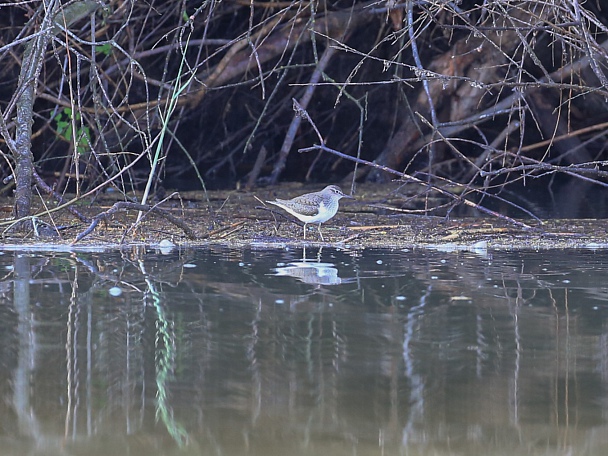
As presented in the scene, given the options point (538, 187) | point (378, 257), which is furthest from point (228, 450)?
point (538, 187)

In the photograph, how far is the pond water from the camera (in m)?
2.42

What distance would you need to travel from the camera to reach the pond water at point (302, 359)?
2420mm

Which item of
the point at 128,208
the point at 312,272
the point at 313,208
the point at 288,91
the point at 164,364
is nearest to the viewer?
the point at 164,364

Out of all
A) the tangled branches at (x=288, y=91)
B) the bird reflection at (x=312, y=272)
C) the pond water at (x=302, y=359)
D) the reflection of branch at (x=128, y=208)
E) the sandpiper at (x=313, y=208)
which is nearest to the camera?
the pond water at (x=302, y=359)

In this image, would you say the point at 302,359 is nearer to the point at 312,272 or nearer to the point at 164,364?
the point at 164,364

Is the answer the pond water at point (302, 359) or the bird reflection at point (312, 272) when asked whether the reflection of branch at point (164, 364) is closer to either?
the pond water at point (302, 359)

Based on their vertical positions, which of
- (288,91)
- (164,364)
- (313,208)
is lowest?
(164,364)

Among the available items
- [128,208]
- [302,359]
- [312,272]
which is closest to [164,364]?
[302,359]

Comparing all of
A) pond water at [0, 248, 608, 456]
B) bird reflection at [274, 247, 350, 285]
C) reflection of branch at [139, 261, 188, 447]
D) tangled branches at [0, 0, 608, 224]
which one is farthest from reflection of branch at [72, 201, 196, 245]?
reflection of branch at [139, 261, 188, 447]

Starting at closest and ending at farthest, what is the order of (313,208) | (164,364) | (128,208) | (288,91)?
(164,364)
(128,208)
(313,208)
(288,91)

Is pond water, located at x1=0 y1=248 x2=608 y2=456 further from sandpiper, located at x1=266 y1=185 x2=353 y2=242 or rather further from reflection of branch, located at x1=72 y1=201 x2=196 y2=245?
sandpiper, located at x1=266 y1=185 x2=353 y2=242

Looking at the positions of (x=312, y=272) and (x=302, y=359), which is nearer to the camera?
(x=302, y=359)

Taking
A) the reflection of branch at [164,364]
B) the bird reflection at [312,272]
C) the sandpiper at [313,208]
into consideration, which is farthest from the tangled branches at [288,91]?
the reflection of branch at [164,364]

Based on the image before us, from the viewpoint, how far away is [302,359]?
10.0 feet
